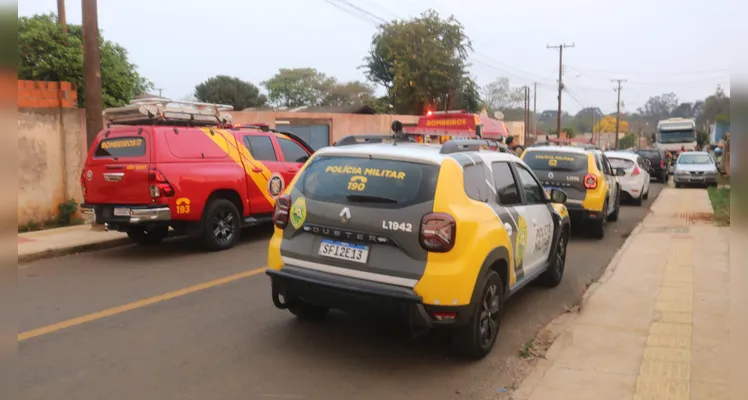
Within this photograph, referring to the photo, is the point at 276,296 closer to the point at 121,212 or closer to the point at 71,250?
the point at 121,212

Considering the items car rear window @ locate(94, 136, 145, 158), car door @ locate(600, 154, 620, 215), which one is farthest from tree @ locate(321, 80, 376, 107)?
car rear window @ locate(94, 136, 145, 158)

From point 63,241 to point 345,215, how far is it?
6.88 metres

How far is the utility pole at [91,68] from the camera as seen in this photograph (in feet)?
33.4

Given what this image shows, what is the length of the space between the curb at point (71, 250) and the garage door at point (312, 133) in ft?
35.8

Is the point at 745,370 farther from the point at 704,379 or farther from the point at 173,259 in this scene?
the point at 173,259

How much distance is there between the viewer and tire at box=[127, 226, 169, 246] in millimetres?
9539

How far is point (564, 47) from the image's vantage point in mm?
48812

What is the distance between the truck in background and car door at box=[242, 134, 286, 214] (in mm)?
34028

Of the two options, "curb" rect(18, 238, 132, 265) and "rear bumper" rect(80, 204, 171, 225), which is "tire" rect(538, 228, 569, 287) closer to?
"rear bumper" rect(80, 204, 171, 225)

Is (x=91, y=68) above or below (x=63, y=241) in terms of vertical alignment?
above

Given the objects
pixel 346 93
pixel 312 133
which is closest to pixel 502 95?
pixel 346 93

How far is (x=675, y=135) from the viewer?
37.7m

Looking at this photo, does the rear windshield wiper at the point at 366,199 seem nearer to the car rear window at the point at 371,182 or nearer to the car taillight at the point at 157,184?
the car rear window at the point at 371,182

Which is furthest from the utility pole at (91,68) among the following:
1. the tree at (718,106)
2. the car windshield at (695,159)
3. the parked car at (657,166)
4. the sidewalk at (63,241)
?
the parked car at (657,166)
